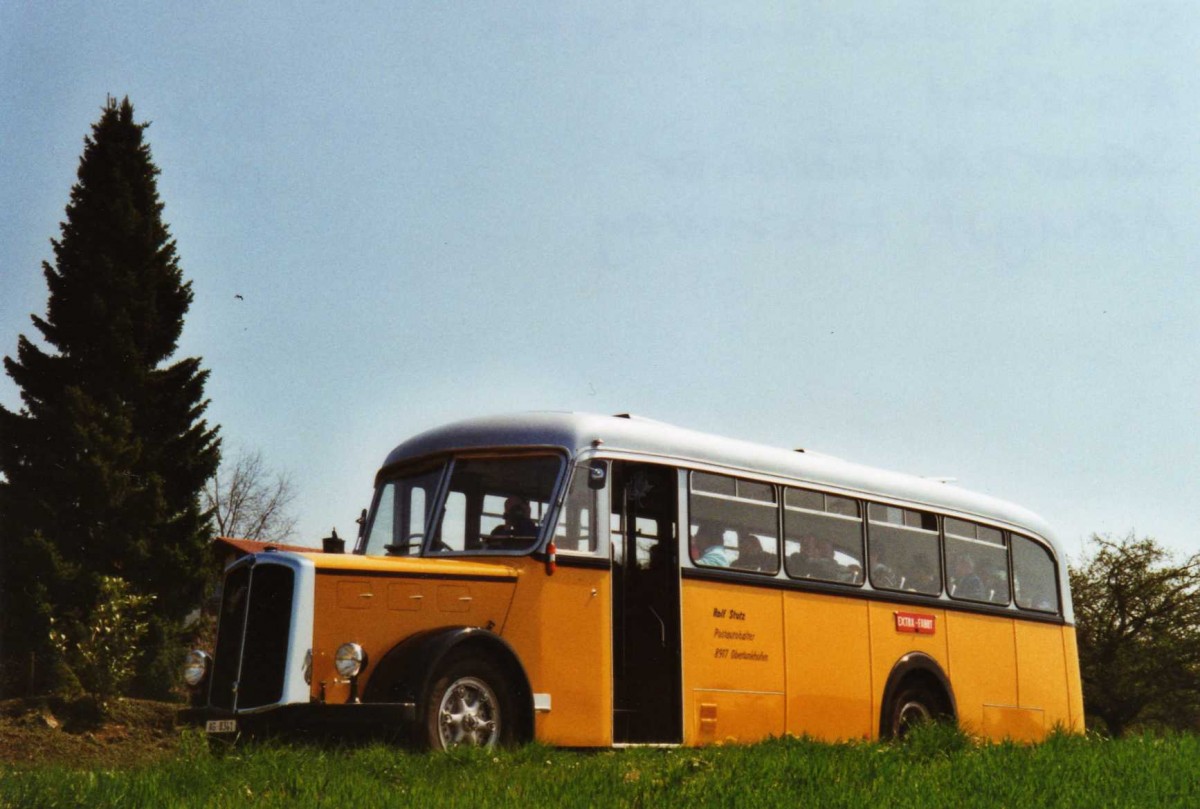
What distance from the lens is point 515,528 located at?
10.2m

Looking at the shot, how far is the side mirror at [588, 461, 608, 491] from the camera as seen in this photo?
10.3 meters

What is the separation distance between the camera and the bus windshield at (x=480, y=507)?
10188mm

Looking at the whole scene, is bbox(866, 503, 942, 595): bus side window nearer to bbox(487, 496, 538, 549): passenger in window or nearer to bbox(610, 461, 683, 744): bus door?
bbox(610, 461, 683, 744): bus door

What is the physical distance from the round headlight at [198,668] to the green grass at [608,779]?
0.77 metres

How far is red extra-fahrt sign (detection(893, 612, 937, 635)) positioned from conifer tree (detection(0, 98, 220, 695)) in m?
19.7

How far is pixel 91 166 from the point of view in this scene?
32.5 meters

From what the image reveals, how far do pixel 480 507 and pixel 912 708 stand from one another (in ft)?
18.2

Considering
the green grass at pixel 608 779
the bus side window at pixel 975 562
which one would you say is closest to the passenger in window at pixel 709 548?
the green grass at pixel 608 779

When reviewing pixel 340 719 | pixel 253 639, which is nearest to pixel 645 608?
pixel 340 719

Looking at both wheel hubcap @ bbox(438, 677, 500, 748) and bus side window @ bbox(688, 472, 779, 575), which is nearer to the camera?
wheel hubcap @ bbox(438, 677, 500, 748)

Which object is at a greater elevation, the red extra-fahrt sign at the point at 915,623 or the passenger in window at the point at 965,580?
the passenger in window at the point at 965,580

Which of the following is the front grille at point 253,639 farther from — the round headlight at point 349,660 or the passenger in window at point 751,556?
the passenger in window at point 751,556

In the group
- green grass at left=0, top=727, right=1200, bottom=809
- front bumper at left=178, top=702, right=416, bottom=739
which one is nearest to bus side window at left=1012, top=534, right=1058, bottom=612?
green grass at left=0, top=727, right=1200, bottom=809

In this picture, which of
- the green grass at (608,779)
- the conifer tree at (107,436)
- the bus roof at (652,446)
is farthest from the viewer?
the conifer tree at (107,436)
